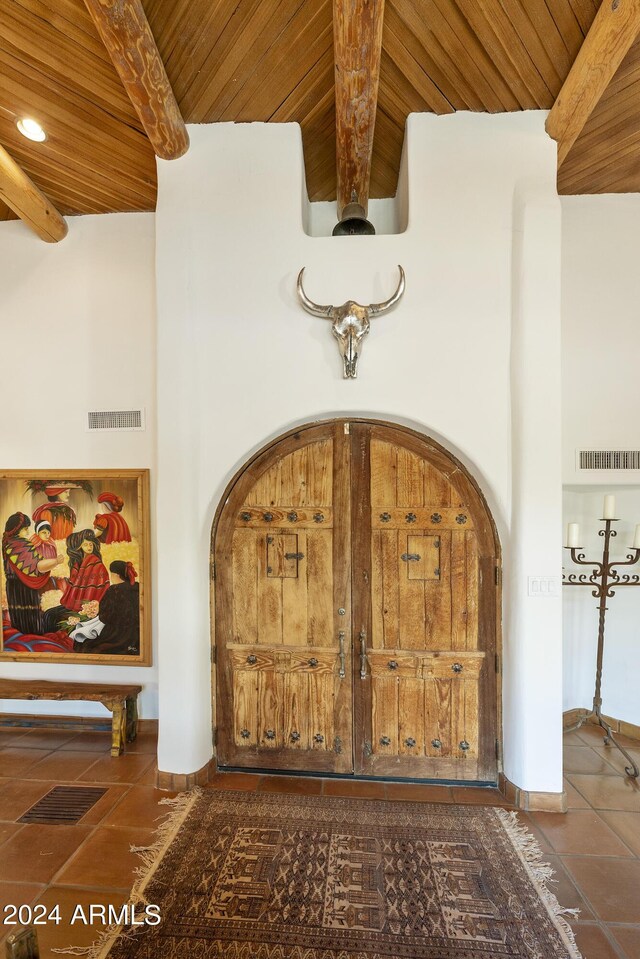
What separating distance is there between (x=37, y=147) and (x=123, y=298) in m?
1.05

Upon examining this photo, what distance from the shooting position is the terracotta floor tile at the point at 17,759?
3.38 m

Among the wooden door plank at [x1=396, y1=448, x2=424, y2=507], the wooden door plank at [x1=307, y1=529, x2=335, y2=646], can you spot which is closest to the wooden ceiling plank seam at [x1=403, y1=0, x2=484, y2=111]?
the wooden door plank at [x1=396, y1=448, x2=424, y2=507]

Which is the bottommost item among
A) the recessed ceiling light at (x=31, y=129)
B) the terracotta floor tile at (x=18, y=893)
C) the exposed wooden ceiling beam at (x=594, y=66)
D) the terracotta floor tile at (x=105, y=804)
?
the terracotta floor tile at (x=105, y=804)

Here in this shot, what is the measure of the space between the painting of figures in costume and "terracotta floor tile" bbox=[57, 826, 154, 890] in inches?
51.4

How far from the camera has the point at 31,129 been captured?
10.6 ft

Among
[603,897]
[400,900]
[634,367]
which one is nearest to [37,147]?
[634,367]

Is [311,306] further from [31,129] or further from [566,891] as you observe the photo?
[566,891]

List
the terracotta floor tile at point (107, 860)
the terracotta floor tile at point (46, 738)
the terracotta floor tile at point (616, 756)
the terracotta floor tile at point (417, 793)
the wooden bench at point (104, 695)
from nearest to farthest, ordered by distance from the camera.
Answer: the terracotta floor tile at point (107, 860)
the terracotta floor tile at point (417, 793)
the terracotta floor tile at point (616, 756)
the wooden bench at point (104, 695)
the terracotta floor tile at point (46, 738)

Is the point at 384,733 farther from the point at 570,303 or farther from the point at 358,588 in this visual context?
the point at 570,303

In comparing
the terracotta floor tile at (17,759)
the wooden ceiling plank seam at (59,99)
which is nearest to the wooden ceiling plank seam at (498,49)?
the wooden ceiling plank seam at (59,99)

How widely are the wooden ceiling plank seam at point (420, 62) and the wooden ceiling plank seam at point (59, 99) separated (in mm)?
1598

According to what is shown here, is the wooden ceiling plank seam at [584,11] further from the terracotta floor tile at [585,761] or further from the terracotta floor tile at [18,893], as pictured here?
the terracotta floor tile at [18,893]

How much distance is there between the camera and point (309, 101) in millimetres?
3115

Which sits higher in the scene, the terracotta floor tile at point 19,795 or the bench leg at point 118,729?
the bench leg at point 118,729
